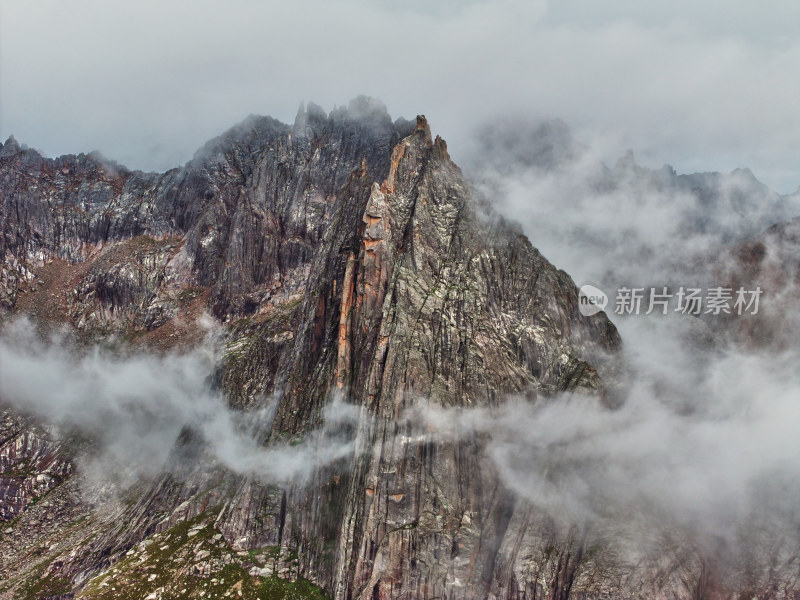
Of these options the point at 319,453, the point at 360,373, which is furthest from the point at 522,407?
the point at 319,453

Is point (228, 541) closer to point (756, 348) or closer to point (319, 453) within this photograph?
point (319, 453)

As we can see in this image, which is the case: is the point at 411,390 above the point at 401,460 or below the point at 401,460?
above

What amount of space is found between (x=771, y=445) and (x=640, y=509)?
1313 inches

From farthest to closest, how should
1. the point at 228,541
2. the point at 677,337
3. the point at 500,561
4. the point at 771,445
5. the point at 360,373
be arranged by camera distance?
the point at 677,337 → the point at 228,541 → the point at 360,373 → the point at 771,445 → the point at 500,561

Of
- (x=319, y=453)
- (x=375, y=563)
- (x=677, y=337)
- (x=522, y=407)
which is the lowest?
(x=375, y=563)

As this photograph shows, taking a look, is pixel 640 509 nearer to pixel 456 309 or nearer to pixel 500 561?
pixel 500 561

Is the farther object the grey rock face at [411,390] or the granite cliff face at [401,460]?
Result: the grey rock face at [411,390]

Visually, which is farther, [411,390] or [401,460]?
[411,390]

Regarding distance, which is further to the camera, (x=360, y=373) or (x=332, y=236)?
(x=332, y=236)

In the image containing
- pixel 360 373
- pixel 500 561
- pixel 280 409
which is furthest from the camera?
pixel 280 409

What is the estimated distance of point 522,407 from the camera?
12862 centimetres

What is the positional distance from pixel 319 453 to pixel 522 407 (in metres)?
49.3

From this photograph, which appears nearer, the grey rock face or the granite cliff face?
the granite cliff face

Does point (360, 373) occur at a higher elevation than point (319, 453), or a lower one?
higher
